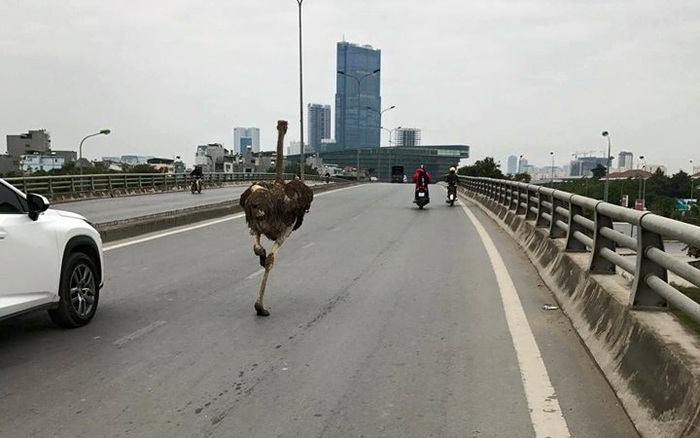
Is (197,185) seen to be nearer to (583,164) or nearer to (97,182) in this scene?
(97,182)

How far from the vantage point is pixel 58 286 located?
19.2 feet

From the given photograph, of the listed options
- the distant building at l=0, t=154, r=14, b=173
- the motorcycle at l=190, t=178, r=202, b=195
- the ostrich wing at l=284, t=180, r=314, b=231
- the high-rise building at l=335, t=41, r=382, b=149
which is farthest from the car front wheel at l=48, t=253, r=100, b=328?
the high-rise building at l=335, t=41, r=382, b=149

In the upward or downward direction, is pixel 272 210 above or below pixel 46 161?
below

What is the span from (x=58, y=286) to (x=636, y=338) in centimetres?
504

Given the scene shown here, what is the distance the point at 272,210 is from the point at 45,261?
2243mm

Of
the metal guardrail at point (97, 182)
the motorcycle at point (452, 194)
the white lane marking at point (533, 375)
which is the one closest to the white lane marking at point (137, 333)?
the white lane marking at point (533, 375)

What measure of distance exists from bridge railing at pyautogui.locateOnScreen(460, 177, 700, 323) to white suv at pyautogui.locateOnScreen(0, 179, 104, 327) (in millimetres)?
5108

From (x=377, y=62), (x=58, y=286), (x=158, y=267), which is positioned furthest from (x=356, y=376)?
(x=377, y=62)

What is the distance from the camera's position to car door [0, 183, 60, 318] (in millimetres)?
5234

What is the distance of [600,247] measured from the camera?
648cm

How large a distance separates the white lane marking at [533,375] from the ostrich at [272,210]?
8.50 feet

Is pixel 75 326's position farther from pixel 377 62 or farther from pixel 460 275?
pixel 377 62

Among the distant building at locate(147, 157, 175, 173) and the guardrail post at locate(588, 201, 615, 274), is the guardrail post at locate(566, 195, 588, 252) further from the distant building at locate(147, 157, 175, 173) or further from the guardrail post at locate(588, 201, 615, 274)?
the distant building at locate(147, 157, 175, 173)

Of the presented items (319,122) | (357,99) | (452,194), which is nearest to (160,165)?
(319,122)
